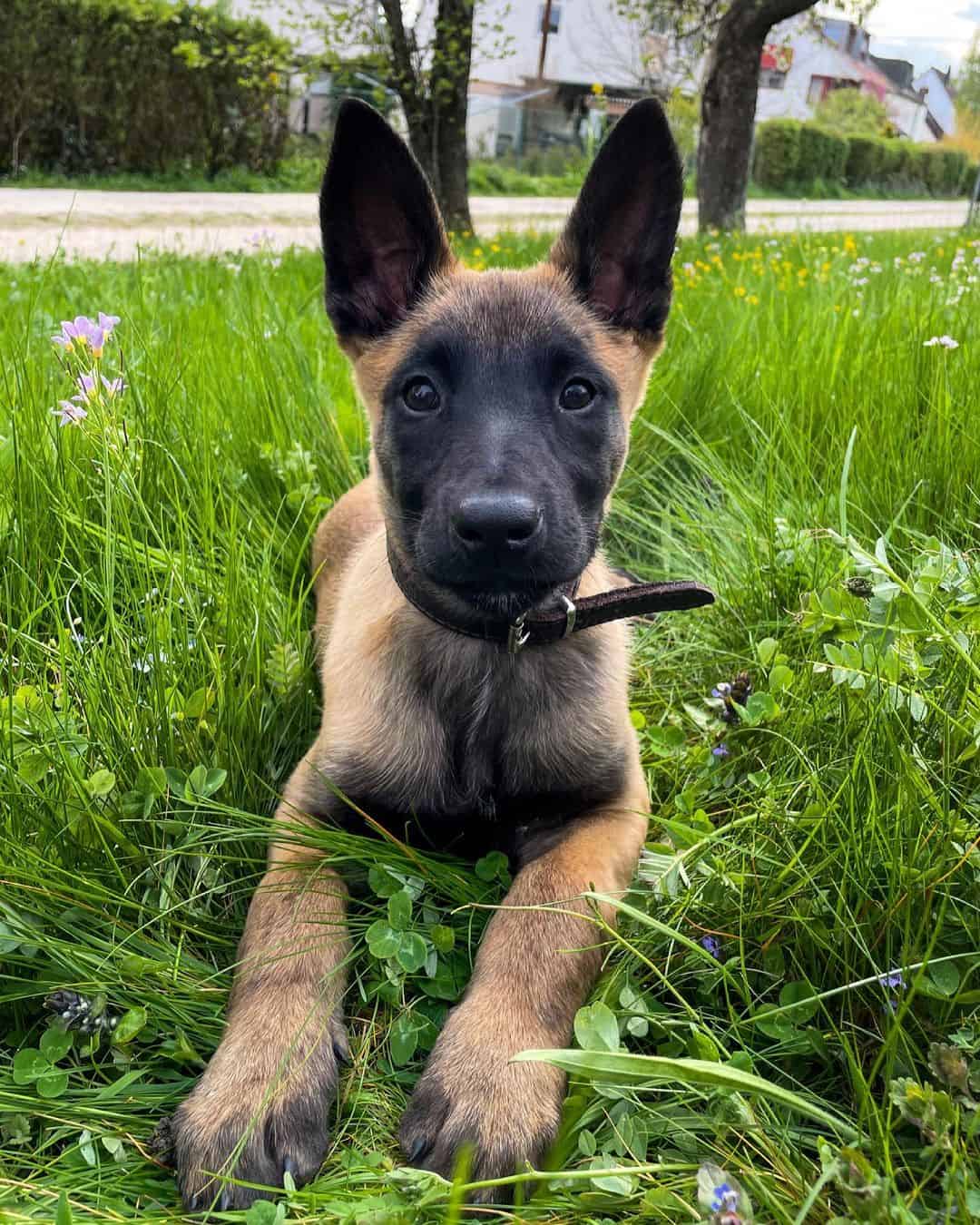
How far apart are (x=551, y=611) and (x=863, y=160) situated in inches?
1609

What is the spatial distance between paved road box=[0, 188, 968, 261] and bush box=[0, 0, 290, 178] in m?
2.15

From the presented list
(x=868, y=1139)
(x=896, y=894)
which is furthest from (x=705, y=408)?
(x=868, y=1139)

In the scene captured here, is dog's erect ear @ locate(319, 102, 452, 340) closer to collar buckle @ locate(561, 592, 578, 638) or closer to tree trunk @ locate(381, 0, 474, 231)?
collar buckle @ locate(561, 592, 578, 638)

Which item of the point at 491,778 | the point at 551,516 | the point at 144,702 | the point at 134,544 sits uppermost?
the point at 551,516

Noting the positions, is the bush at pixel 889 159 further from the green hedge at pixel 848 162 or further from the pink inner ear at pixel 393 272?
the pink inner ear at pixel 393 272

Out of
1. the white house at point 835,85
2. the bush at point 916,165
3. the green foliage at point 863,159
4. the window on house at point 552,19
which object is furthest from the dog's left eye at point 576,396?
the bush at point 916,165

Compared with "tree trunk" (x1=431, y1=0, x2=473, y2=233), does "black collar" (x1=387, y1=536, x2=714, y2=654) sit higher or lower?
lower

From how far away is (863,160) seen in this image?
121 ft

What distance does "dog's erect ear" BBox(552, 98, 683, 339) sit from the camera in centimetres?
215

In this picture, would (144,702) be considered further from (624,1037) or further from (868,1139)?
(868,1139)

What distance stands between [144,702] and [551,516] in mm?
861

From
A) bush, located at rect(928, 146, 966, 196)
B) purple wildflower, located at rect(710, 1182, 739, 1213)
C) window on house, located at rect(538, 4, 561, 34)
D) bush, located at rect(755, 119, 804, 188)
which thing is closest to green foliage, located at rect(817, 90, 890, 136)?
bush, located at rect(928, 146, 966, 196)

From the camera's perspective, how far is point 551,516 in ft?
5.83

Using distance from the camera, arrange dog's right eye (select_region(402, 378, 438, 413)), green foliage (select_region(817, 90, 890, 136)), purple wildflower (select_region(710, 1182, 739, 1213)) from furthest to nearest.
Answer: green foliage (select_region(817, 90, 890, 136)) → dog's right eye (select_region(402, 378, 438, 413)) → purple wildflower (select_region(710, 1182, 739, 1213))
